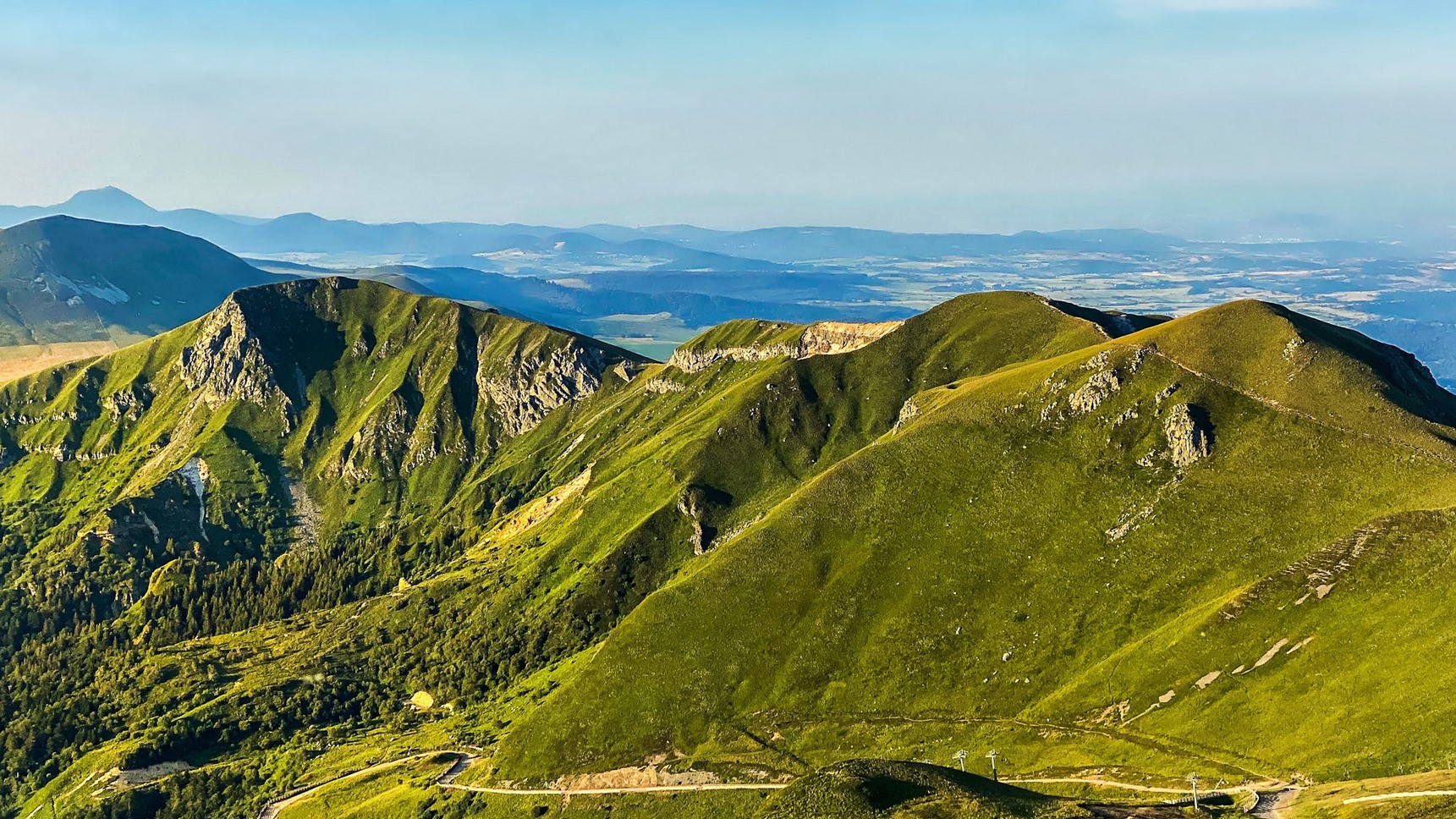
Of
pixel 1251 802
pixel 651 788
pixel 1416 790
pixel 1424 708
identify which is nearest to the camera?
pixel 1416 790

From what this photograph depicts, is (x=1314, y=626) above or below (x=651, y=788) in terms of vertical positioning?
above

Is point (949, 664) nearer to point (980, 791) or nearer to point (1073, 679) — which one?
point (1073, 679)

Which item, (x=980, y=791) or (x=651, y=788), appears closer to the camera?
(x=980, y=791)

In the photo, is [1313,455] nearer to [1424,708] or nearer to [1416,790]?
[1424,708]

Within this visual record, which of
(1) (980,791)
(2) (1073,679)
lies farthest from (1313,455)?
(1) (980,791)

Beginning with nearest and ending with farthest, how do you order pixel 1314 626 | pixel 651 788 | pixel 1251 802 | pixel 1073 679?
pixel 1251 802, pixel 1314 626, pixel 1073 679, pixel 651 788

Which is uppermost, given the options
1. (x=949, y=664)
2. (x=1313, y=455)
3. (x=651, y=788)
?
(x=1313, y=455)

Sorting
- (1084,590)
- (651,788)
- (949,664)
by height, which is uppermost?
(1084,590)

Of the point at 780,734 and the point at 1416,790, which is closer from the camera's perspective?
the point at 1416,790

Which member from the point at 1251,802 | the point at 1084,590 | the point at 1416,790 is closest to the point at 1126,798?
the point at 1251,802
